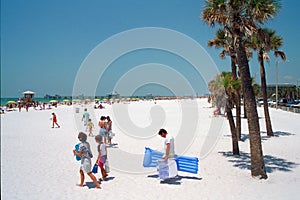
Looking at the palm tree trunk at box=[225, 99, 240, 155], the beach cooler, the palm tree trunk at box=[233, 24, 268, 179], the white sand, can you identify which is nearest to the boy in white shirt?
the beach cooler

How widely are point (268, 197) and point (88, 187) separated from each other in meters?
4.40

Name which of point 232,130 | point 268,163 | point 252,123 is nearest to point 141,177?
point 252,123

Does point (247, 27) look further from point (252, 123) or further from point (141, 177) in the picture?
point (141, 177)

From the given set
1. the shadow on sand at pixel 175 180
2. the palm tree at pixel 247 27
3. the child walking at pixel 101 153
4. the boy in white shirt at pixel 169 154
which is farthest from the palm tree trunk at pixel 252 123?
the child walking at pixel 101 153

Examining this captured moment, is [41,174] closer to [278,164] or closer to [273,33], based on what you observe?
[278,164]

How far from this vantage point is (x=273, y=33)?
14.3m

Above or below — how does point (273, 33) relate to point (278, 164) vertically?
above

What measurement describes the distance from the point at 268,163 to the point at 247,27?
471 centimetres

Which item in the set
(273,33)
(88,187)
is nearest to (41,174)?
(88,187)

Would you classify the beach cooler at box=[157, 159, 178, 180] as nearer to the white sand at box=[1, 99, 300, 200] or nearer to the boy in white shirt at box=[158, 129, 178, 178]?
the boy in white shirt at box=[158, 129, 178, 178]

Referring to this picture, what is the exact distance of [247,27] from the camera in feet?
24.9

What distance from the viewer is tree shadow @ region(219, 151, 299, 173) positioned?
8195mm

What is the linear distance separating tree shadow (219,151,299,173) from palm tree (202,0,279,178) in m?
1.24

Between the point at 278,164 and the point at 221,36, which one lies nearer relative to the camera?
the point at 278,164
